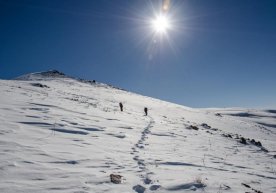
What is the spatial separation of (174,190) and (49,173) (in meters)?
3.10

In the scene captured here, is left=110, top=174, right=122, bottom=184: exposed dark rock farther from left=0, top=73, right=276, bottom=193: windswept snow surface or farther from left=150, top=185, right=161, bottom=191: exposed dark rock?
left=150, top=185, right=161, bottom=191: exposed dark rock

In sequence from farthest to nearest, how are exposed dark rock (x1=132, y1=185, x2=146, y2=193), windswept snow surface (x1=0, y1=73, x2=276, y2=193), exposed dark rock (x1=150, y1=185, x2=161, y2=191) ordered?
exposed dark rock (x1=150, y1=185, x2=161, y2=191) → exposed dark rock (x1=132, y1=185, x2=146, y2=193) → windswept snow surface (x1=0, y1=73, x2=276, y2=193)

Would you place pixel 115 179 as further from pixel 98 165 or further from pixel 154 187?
pixel 98 165

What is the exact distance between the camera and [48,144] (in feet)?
30.4

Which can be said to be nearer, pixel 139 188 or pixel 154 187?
pixel 139 188

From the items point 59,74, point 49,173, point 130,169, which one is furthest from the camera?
point 59,74

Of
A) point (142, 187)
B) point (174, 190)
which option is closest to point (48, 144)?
point (142, 187)

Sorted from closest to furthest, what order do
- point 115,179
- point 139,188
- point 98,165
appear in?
point 139,188 < point 115,179 < point 98,165

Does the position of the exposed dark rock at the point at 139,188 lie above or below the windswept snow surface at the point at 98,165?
below

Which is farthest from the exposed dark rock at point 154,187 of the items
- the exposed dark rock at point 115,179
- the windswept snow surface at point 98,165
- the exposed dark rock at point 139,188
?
the exposed dark rock at point 115,179

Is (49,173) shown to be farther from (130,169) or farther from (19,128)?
A: (19,128)

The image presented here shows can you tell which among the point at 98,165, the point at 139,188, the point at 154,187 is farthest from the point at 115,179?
the point at 98,165

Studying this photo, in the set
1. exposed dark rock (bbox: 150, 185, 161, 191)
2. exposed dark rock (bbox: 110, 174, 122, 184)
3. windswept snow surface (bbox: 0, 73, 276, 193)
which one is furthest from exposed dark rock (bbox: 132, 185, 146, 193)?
exposed dark rock (bbox: 110, 174, 122, 184)

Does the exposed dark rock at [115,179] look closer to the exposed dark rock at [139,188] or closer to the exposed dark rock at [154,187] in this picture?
the exposed dark rock at [139,188]
